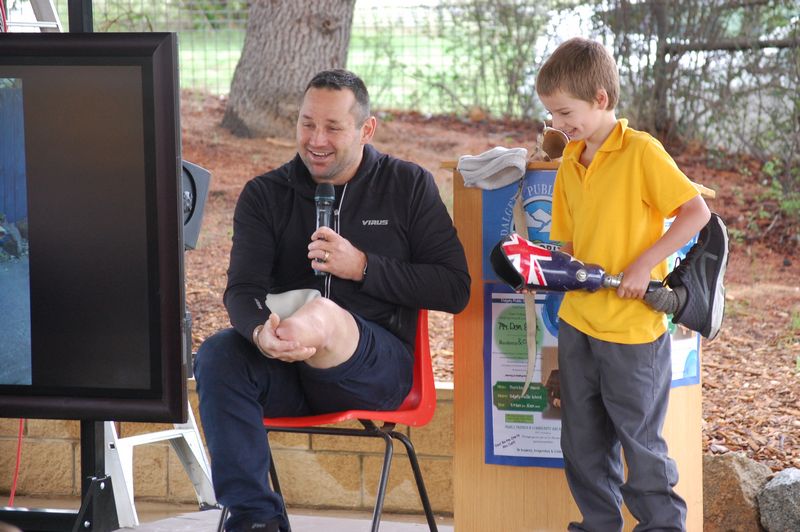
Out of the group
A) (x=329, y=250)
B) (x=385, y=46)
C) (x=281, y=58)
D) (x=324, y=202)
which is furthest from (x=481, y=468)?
(x=385, y=46)

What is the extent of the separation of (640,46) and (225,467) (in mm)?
3351

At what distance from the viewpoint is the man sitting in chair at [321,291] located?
261 centimetres

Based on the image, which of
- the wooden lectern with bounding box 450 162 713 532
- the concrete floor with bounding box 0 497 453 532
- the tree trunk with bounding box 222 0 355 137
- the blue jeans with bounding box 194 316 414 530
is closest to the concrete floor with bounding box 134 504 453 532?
the concrete floor with bounding box 0 497 453 532

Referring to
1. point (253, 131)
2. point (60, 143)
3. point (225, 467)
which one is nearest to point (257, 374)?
point (225, 467)

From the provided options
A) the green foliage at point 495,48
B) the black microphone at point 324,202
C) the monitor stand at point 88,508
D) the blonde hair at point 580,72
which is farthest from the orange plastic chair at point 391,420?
the green foliage at point 495,48

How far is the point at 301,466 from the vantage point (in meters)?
3.66

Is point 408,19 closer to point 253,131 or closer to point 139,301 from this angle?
point 253,131

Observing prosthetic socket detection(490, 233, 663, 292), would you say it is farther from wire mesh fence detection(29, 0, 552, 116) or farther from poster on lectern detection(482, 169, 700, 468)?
wire mesh fence detection(29, 0, 552, 116)

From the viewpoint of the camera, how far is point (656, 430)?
2621 mm

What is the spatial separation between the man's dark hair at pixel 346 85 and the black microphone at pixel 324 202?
0.34m

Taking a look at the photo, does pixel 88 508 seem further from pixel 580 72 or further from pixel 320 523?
pixel 580 72

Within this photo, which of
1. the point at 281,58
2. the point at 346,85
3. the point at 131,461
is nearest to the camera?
the point at 346,85

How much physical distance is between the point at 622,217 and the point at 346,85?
2.91 feet

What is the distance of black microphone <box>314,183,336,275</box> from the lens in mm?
2744
